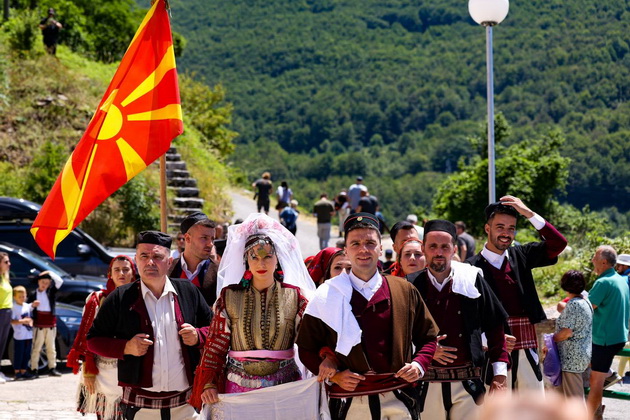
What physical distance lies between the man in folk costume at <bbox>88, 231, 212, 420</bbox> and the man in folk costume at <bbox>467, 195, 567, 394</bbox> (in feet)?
7.21

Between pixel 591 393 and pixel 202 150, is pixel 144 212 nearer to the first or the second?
pixel 202 150

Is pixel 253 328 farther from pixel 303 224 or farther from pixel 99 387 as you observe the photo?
pixel 303 224

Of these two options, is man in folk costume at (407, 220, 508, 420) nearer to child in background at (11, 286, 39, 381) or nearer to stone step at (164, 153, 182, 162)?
child in background at (11, 286, 39, 381)

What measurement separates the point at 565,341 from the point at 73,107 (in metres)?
21.1

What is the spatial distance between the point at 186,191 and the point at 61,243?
10171 mm

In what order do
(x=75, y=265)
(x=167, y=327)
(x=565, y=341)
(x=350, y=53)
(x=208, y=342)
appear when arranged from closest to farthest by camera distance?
(x=208, y=342)
(x=167, y=327)
(x=565, y=341)
(x=75, y=265)
(x=350, y=53)

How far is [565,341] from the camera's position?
326 inches

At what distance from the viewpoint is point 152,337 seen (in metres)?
6.04

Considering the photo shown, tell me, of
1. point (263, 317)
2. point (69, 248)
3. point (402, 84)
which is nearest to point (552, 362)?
point (263, 317)

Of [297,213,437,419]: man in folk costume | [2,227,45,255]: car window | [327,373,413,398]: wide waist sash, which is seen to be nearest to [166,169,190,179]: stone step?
[2,227,45,255]: car window

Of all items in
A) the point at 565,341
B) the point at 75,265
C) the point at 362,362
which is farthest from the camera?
the point at 75,265

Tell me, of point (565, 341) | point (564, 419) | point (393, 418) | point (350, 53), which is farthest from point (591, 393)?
point (350, 53)

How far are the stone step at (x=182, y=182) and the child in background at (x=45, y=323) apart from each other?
13.2 meters

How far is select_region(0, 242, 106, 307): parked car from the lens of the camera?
563 inches
